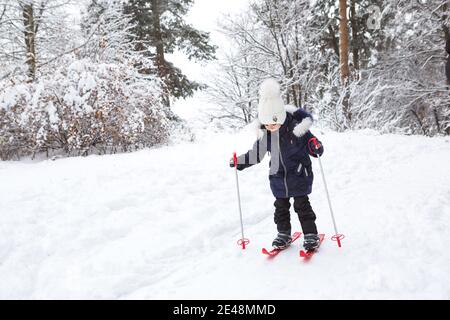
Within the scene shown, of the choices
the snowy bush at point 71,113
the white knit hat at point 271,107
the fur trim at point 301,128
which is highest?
the snowy bush at point 71,113

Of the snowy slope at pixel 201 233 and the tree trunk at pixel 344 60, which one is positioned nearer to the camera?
the snowy slope at pixel 201 233

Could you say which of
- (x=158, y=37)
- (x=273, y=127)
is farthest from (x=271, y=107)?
(x=158, y=37)

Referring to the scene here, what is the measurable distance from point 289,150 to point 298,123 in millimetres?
286

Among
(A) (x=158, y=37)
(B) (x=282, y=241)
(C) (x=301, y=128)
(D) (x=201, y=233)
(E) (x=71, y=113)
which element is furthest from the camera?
(A) (x=158, y=37)

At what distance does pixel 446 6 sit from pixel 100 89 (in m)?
12.4

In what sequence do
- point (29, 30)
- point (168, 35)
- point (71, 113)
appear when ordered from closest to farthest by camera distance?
point (71, 113), point (29, 30), point (168, 35)

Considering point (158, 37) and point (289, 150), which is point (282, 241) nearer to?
point (289, 150)

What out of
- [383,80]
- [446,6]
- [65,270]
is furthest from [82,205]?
[446,6]

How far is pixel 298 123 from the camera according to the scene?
3.67 meters

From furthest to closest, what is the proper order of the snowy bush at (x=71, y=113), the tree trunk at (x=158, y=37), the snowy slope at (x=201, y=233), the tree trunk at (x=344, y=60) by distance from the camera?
the tree trunk at (x=158, y=37) → the tree trunk at (x=344, y=60) → the snowy bush at (x=71, y=113) → the snowy slope at (x=201, y=233)

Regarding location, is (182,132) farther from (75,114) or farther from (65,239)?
(65,239)

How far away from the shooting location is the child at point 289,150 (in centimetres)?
360

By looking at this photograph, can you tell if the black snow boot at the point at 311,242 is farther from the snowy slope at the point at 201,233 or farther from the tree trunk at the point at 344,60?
the tree trunk at the point at 344,60

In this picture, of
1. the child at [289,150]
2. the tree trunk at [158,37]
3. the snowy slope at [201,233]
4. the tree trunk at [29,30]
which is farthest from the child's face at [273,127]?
the tree trunk at [158,37]
